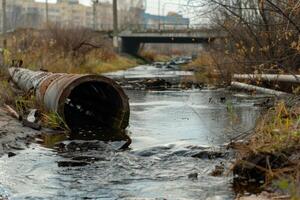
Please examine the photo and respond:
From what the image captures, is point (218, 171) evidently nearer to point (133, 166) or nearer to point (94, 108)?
point (133, 166)

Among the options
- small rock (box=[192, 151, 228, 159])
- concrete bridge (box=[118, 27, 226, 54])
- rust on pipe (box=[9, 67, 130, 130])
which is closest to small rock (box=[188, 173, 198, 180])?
small rock (box=[192, 151, 228, 159])

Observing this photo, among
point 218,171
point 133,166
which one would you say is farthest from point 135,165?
point 218,171

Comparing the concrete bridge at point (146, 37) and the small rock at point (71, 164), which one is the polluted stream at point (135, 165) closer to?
the small rock at point (71, 164)

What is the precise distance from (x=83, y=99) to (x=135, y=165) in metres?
6.27

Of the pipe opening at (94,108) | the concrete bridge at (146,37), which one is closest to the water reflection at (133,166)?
the pipe opening at (94,108)

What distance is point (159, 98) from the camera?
738 inches

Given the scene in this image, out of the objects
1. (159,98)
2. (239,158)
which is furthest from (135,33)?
(239,158)

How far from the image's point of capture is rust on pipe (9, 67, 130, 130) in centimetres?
1087

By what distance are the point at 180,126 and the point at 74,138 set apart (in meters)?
2.57

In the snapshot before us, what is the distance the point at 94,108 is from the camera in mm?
13375

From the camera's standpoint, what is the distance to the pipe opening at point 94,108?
1185 centimetres

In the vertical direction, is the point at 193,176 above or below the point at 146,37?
below

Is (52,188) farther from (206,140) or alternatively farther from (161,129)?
(161,129)

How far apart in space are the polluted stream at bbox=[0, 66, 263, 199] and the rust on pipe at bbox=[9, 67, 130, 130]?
0.57m
